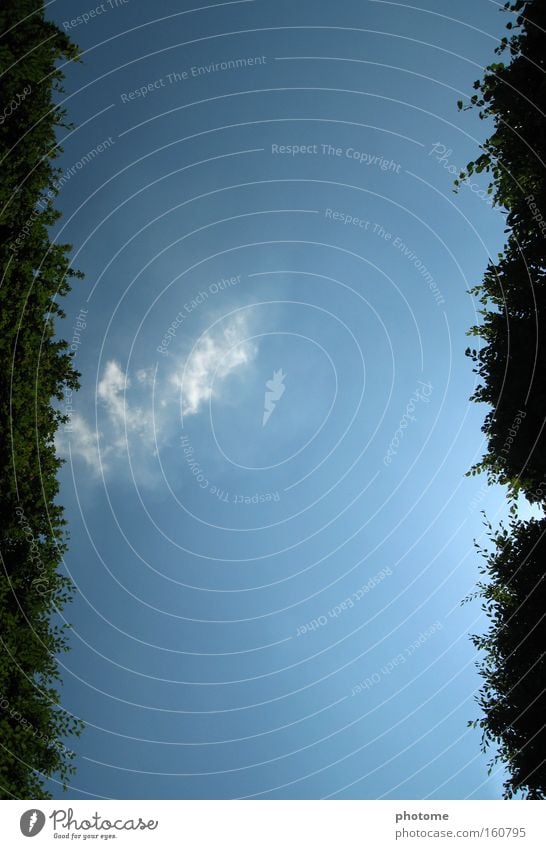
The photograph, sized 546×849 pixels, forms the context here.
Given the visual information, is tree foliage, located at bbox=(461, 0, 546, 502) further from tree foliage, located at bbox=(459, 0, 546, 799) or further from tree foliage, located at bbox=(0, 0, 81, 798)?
tree foliage, located at bbox=(0, 0, 81, 798)

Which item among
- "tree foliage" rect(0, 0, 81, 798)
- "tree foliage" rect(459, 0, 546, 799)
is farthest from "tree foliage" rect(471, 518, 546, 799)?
"tree foliage" rect(0, 0, 81, 798)

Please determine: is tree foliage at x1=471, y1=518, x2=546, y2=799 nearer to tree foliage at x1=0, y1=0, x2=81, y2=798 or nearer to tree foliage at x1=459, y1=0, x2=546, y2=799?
tree foliage at x1=459, y1=0, x2=546, y2=799

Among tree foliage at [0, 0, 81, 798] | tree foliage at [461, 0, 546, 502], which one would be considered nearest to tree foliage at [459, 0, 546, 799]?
tree foliage at [461, 0, 546, 502]

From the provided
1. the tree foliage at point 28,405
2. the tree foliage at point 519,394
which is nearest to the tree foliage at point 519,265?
the tree foliage at point 519,394

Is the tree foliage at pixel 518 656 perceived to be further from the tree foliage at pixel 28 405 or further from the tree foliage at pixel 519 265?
the tree foliage at pixel 28 405

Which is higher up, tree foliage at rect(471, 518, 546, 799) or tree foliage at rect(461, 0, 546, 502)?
tree foliage at rect(461, 0, 546, 502)
